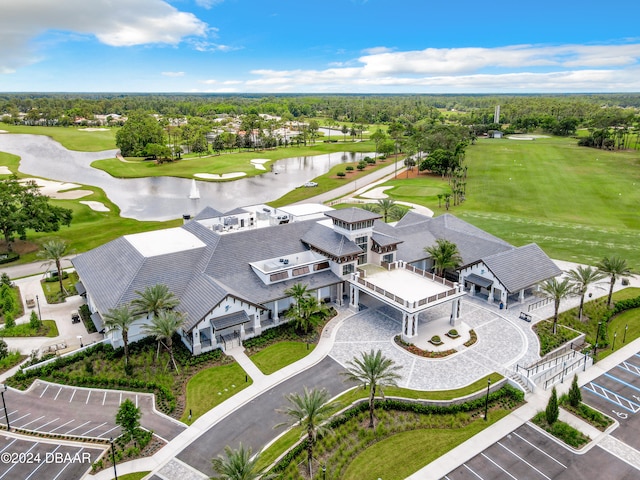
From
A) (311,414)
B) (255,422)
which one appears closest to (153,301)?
(255,422)

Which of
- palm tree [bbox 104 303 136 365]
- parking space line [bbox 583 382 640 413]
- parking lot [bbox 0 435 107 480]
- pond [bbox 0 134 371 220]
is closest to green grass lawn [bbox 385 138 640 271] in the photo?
parking space line [bbox 583 382 640 413]

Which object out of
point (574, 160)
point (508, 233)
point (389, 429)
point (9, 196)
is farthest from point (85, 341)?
point (574, 160)

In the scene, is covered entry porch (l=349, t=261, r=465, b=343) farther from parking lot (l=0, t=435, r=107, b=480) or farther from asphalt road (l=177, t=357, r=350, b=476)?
parking lot (l=0, t=435, r=107, b=480)

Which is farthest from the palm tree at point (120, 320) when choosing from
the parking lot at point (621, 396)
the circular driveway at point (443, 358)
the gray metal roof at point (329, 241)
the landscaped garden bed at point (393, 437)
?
the parking lot at point (621, 396)

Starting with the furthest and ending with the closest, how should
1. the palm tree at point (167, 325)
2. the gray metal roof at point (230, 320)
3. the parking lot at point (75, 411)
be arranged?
1. the gray metal roof at point (230, 320)
2. the palm tree at point (167, 325)
3. the parking lot at point (75, 411)

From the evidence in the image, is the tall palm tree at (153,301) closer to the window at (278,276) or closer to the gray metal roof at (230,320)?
the gray metal roof at (230,320)

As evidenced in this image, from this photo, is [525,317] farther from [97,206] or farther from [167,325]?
[97,206]
